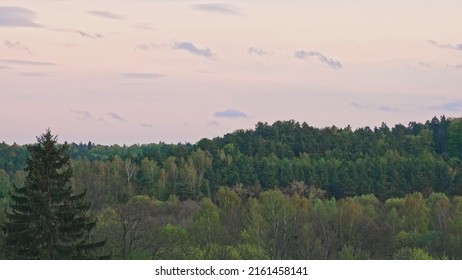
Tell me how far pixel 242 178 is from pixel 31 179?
109 metres

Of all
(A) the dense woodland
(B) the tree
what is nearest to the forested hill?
(A) the dense woodland

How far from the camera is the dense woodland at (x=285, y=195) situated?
231 ft

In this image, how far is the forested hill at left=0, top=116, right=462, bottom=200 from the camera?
150250 millimetres

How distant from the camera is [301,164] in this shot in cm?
16588

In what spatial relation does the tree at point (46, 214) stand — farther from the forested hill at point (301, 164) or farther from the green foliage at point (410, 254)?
the forested hill at point (301, 164)

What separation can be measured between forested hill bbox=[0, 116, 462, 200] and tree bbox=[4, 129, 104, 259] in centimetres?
7925

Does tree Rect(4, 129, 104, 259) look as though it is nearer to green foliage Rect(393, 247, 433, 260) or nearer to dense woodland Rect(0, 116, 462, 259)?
dense woodland Rect(0, 116, 462, 259)

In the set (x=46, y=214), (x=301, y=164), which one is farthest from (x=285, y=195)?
(x=46, y=214)

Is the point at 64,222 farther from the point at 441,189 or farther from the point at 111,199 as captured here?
the point at 441,189

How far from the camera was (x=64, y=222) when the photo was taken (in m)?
47.6

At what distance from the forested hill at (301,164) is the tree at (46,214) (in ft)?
260

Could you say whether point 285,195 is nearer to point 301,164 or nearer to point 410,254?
point 301,164

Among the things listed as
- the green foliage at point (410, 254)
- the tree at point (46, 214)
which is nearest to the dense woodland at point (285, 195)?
the green foliage at point (410, 254)
